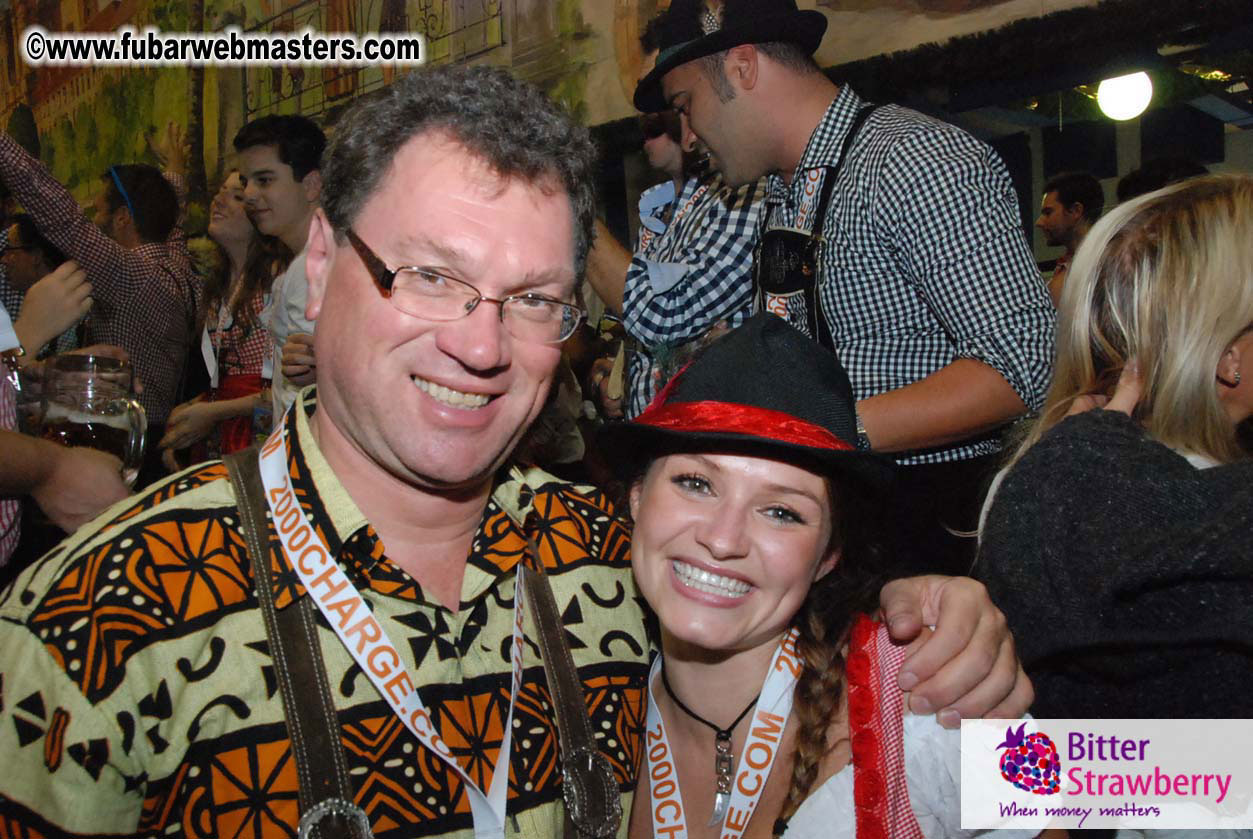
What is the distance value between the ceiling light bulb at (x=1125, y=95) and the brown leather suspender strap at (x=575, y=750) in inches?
106

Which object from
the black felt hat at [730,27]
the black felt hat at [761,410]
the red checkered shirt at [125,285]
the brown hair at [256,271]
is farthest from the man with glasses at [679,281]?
the red checkered shirt at [125,285]

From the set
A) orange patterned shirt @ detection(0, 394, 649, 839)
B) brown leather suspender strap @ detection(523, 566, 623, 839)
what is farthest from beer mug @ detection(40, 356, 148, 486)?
brown leather suspender strap @ detection(523, 566, 623, 839)

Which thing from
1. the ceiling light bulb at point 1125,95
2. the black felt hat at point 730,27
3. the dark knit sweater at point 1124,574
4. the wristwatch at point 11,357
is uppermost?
the black felt hat at point 730,27

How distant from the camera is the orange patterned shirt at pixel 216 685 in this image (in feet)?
4.18

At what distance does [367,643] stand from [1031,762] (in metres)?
1.05

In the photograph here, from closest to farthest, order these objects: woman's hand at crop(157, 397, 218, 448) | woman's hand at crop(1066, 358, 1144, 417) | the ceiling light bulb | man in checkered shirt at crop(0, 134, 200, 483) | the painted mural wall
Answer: woman's hand at crop(1066, 358, 1144, 417) < the ceiling light bulb < the painted mural wall < man in checkered shirt at crop(0, 134, 200, 483) < woman's hand at crop(157, 397, 218, 448)

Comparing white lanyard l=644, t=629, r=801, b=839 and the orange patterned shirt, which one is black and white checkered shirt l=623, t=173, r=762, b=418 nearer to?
white lanyard l=644, t=629, r=801, b=839

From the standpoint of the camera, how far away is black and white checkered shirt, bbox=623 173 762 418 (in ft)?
8.98

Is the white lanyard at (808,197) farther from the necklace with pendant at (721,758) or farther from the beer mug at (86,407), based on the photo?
the beer mug at (86,407)

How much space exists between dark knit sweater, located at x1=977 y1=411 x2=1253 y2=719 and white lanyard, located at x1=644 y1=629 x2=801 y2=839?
1.30 ft

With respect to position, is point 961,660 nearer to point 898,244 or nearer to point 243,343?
point 898,244

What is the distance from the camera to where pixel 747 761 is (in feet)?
5.75

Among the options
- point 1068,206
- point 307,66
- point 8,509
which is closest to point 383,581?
point 8,509

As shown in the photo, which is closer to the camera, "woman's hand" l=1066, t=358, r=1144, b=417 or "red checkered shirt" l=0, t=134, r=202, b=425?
"woman's hand" l=1066, t=358, r=1144, b=417
